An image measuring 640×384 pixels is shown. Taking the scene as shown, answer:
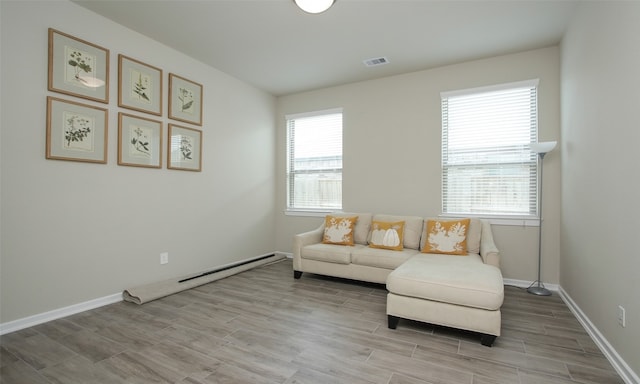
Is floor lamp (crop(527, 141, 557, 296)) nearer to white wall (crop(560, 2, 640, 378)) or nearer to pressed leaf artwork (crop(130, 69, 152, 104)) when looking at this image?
white wall (crop(560, 2, 640, 378))

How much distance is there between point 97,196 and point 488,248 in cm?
402

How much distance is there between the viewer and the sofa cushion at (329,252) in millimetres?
3734

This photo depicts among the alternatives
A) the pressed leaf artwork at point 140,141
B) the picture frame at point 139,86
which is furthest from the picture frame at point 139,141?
the picture frame at point 139,86

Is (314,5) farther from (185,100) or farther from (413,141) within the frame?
(413,141)

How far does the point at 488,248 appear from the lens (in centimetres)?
316

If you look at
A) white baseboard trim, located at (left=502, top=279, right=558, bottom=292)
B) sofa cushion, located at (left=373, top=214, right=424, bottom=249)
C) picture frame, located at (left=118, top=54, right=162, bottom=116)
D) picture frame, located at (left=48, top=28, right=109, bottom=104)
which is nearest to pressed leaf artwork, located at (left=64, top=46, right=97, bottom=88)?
picture frame, located at (left=48, top=28, right=109, bottom=104)

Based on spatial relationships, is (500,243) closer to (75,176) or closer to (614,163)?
(614,163)

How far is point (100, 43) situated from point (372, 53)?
117 inches

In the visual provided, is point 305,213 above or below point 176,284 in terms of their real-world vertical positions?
above

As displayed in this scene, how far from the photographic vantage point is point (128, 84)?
10.7ft

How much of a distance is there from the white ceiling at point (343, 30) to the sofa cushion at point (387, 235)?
2.17 meters

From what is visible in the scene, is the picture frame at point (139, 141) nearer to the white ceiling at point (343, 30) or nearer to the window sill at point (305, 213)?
the white ceiling at point (343, 30)

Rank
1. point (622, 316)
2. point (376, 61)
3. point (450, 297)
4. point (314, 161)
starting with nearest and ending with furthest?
point (622, 316), point (450, 297), point (376, 61), point (314, 161)

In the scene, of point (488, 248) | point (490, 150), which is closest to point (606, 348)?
point (488, 248)
